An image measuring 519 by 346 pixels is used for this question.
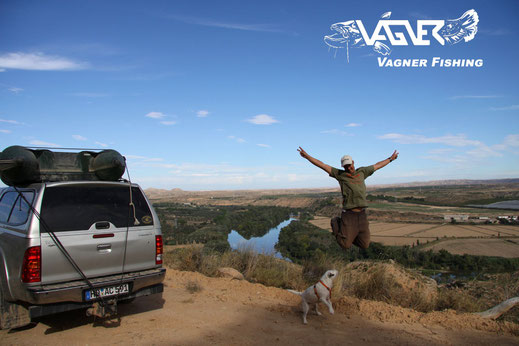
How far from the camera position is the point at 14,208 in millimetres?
4945

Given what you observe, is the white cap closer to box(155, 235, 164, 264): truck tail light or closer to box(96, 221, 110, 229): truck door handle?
box(155, 235, 164, 264): truck tail light

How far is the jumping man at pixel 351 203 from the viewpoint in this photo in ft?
18.7

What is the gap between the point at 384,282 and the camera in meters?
6.76

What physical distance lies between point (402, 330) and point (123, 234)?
4.30 meters

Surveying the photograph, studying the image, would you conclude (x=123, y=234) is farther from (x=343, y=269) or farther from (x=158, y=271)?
(x=343, y=269)

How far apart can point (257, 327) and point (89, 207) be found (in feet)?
9.92

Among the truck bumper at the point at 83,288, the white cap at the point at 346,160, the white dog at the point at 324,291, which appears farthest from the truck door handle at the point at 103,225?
the white cap at the point at 346,160

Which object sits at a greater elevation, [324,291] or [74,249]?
[74,249]

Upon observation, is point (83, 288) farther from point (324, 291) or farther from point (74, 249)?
point (324, 291)

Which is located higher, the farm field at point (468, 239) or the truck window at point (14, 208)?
the truck window at point (14, 208)

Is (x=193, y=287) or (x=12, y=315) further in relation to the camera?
(x=193, y=287)

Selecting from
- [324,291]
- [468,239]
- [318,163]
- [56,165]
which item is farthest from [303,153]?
[468,239]

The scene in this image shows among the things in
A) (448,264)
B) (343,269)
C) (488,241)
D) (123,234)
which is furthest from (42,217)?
(488,241)

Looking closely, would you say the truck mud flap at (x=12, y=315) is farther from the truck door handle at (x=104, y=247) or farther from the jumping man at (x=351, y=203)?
the jumping man at (x=351, y=203)
